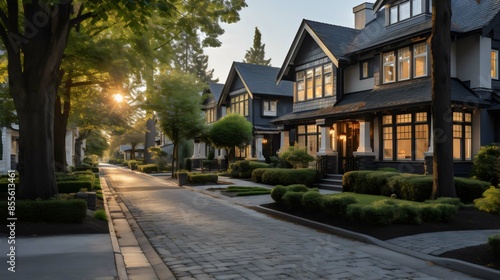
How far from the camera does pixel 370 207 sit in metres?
10.4

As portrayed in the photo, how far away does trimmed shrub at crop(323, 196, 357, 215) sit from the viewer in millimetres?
11398

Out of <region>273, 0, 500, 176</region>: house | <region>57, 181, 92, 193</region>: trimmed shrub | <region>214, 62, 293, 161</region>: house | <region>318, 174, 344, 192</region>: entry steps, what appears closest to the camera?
<region>57, 181, 92, 193</region>: trimmed shrub

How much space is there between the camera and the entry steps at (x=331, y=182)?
20.8 m

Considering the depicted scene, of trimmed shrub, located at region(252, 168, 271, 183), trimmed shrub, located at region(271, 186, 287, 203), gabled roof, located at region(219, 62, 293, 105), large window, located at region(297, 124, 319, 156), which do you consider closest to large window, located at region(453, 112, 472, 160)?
trimmed shrub, located at region(271, 186, 287, 203)

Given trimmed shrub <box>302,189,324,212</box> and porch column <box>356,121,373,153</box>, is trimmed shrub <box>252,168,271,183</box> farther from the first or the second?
trimmed shrub <box>302,189,324,212</box>

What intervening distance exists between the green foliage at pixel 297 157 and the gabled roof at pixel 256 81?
14.1m

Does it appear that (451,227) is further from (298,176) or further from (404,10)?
(404,10)

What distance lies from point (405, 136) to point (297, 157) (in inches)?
237

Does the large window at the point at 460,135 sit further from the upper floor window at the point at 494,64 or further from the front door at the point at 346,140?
the front door at the point at 346,140

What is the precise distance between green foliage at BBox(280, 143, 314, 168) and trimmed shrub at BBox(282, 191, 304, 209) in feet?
32.9

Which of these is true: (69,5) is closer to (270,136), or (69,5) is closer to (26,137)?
(26,137)

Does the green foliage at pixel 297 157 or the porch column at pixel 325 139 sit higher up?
the porch column at pixel 325 139

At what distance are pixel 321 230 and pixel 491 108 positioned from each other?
1209 cm

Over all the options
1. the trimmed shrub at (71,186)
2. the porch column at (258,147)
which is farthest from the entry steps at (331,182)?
the porch column at (258,147)
